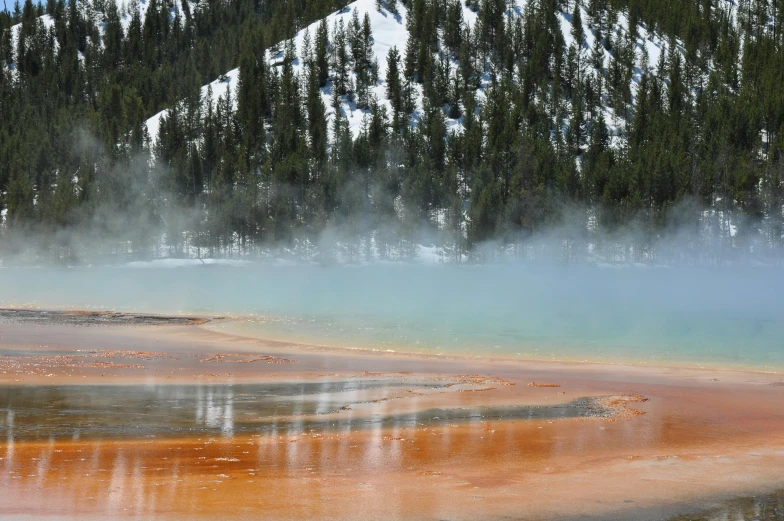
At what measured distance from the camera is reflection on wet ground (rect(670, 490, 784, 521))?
24.5ft

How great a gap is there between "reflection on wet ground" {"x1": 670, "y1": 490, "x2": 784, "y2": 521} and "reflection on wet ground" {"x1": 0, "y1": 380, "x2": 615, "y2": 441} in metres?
4.66

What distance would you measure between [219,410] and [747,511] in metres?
7.72

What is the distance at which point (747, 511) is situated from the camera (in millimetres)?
7672

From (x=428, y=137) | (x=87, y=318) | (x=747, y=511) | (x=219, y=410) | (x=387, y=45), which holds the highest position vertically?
(x=387, y=45)

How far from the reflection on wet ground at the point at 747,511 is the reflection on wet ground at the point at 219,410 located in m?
4.66

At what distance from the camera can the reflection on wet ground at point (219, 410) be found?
35.9 ft

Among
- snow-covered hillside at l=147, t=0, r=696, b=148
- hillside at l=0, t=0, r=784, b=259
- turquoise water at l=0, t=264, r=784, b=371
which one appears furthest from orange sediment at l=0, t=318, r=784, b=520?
snow-covered hillside at l=147, t=0, r=696, b=148

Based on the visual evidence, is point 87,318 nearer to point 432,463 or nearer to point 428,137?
point 432,463

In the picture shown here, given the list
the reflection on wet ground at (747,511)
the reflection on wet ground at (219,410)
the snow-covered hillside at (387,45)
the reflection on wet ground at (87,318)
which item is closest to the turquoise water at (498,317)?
the reflection on wet ground at (87,318)

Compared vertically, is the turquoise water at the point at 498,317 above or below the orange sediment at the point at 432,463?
below

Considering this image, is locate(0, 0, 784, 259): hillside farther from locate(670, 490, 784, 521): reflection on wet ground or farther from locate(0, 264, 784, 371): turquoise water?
locate(670, 490, 784, 521): reflection on wet ground

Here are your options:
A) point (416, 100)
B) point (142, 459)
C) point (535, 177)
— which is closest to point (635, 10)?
point (416, 100)

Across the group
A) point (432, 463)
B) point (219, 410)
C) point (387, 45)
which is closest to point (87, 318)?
point (219, 410)

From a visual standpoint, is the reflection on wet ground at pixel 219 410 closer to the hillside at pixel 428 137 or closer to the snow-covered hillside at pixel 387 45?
the hillside at pixel 428 137
